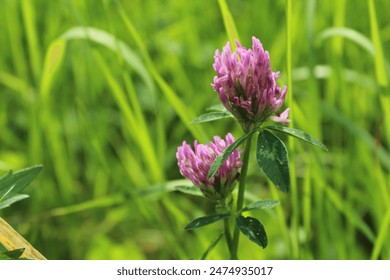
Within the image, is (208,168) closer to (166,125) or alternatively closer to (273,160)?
(273,160)

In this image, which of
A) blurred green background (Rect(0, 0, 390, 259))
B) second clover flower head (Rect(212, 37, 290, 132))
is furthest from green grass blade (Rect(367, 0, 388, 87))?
second clover flower head (Rect(212, 37, 290, 132))

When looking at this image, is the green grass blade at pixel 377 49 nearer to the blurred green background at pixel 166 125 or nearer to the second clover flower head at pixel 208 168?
the blurred green background at pixel 166 125

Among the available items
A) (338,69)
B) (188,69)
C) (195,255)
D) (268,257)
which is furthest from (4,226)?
(188,69)

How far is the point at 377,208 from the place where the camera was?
4.80 ft

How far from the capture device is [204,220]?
0.84 metres

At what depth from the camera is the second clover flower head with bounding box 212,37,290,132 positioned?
780mm

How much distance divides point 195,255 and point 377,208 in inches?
17.2

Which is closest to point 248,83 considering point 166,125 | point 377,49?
point 377,49

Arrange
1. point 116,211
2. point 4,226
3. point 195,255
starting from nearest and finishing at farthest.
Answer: point 4,226 < point 195,255 < point 116,211

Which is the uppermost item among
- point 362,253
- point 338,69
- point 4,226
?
point 338,69

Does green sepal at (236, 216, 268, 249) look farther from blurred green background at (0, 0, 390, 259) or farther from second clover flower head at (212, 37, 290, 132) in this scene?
blurred green background at (0, 0, 390, 259)

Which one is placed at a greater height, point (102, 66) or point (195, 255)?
point (102, 66)

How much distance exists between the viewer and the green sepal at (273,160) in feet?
2.40
